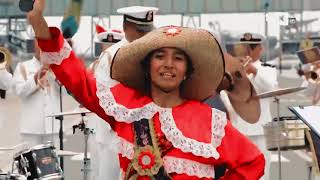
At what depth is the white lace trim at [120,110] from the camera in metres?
3.28

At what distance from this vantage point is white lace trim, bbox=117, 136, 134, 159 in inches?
129

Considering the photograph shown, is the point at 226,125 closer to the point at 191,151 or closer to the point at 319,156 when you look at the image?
the point at 191,151

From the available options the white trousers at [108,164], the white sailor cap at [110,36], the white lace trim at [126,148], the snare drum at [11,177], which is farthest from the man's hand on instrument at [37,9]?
the white sailor cap at [110,36]

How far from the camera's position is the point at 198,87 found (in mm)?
3387

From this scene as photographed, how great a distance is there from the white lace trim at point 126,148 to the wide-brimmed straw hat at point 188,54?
0.23 meters

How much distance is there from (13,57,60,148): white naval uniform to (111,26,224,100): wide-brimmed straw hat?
4731 millimetres

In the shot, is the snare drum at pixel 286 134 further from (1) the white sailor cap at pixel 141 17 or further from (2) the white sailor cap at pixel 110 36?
(1) the white sailor cap at pixel 141 17

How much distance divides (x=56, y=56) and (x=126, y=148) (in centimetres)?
45

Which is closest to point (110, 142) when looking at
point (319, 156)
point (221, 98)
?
point (221, 98)

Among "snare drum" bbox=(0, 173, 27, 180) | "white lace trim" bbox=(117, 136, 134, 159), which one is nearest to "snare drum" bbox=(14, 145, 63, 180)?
"snare drum" bbox=(0, 173, 27, 180)

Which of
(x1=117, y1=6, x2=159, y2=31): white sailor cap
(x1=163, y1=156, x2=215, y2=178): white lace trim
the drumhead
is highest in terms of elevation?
(x1=117, y1=6, x2=159, y2=31): white sailor cap

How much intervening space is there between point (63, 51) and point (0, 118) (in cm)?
A: 478

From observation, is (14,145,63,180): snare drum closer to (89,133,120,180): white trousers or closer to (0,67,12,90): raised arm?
(89,133,120,180): white trousers

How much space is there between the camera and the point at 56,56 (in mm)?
3273
